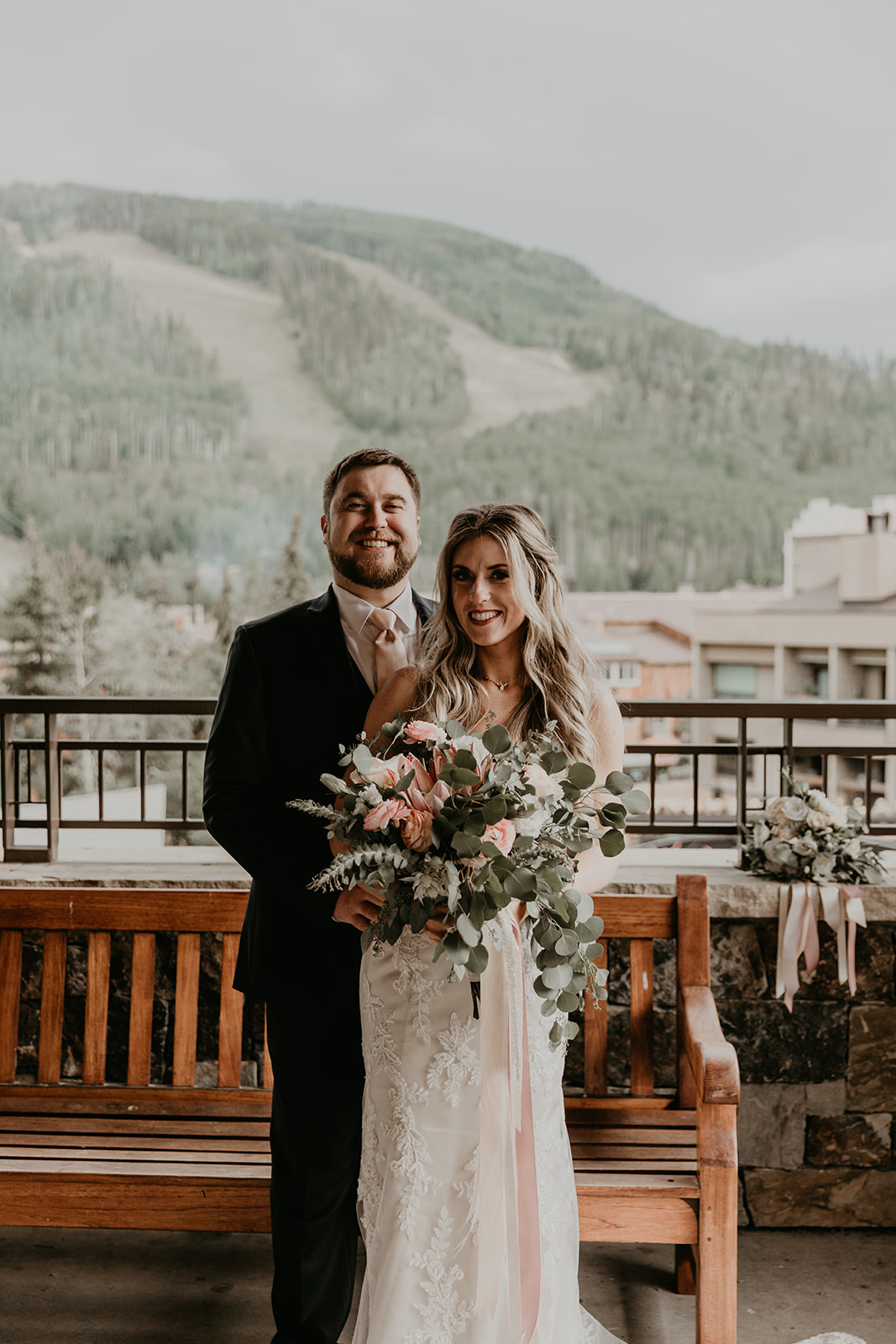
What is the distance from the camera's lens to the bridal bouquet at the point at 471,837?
1496 mm

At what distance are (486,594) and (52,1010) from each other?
1375 millimetres

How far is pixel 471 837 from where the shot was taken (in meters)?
1.47

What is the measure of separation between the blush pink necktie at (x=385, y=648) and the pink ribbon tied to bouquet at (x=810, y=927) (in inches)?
49.9

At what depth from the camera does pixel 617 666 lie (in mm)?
29891

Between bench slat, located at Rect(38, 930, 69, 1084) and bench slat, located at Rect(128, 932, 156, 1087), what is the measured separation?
0.15m

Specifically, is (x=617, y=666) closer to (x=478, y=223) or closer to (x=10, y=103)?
(x=478, y=223)

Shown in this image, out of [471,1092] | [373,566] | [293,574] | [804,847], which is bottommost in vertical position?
[471,1092]

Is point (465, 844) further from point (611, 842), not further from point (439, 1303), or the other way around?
point (439, 1303)

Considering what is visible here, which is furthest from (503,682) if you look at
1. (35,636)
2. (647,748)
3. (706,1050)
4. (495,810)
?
(35,636)

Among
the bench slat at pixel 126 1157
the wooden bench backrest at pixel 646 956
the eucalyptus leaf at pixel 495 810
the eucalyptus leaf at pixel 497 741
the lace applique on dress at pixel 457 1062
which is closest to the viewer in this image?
the eucalyptus leaf at pixel 495 810

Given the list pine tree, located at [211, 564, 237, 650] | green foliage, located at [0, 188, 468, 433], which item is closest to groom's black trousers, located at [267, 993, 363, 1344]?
pine tree, located at [211, 564, 237, 650]

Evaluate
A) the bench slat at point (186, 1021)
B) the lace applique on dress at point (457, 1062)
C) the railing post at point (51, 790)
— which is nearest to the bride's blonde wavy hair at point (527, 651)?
the lace applique on dress at point (457, 1062)

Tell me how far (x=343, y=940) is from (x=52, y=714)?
5.80 feet

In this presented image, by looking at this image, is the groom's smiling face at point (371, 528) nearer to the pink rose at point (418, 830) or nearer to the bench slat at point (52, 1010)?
the pink rose at point (418, 830)
